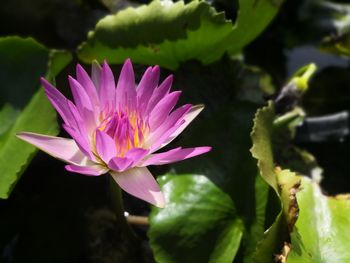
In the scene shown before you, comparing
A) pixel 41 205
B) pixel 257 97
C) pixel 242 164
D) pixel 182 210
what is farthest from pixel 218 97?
pixel 41 205

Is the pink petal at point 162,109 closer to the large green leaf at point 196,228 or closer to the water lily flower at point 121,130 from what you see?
the water lily flower at point 121,130

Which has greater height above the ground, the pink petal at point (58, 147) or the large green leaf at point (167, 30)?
the large green leaf at point (167, 30)

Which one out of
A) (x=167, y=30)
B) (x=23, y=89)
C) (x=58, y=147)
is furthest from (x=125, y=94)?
(x=23, y=89)

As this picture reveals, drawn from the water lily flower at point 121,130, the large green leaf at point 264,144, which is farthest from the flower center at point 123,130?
the large green leaf at point 264,144

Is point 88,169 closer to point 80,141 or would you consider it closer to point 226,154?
point 80,141

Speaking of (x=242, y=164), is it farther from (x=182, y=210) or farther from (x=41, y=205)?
(x=41, y=205)
